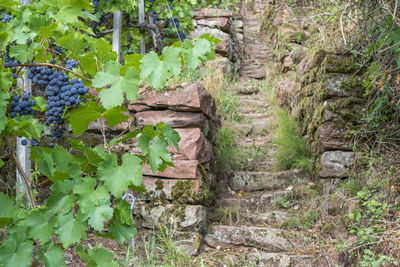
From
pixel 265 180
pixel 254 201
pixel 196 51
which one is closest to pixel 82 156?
pixel 196 51

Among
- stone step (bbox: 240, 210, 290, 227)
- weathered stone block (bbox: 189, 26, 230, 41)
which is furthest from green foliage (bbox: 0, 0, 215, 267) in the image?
weathered stone block (bbox: 189, 26, 230, 41)

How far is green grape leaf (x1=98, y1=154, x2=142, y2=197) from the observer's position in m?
1.19

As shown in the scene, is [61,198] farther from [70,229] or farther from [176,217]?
[176,217]

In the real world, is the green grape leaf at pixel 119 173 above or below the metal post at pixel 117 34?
below

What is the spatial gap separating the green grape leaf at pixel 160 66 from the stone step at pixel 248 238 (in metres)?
2.21

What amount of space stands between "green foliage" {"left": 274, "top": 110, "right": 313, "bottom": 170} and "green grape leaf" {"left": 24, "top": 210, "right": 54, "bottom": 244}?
3063mm

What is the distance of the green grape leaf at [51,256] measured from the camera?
1.24 meters

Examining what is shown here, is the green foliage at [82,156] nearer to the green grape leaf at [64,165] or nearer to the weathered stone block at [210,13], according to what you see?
the green grape leaf at [64,165]

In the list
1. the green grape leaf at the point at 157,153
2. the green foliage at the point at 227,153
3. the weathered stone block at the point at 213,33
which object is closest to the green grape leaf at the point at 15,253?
the green grape leaf at the point at 157,153

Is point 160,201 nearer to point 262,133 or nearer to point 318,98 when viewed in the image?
point 318,98

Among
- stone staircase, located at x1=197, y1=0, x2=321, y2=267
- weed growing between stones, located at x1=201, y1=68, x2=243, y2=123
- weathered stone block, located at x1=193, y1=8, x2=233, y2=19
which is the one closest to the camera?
stone staircase, located at x1=197, y1=0, x2=321, y2=267

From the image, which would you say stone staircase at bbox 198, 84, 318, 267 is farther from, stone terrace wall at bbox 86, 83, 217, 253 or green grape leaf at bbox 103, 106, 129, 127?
green grape leaf at bbox 103, 106, 129, 127

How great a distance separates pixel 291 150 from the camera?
4.10 metres

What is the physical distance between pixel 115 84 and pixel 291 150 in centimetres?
321
